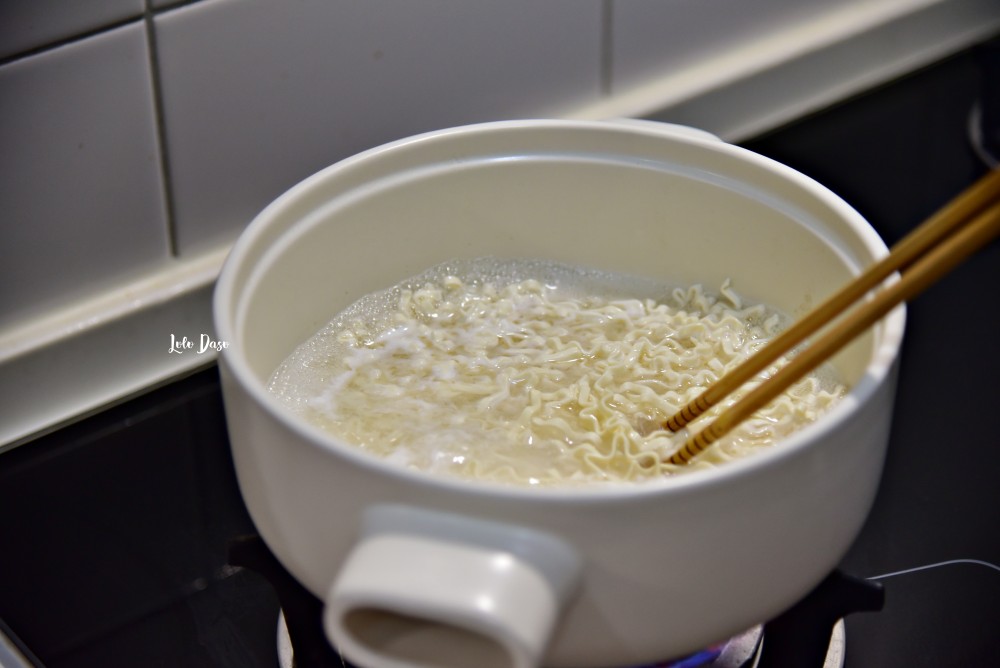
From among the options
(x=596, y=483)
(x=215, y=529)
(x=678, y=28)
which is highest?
(x=678, y=28)

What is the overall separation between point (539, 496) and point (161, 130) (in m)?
0.43

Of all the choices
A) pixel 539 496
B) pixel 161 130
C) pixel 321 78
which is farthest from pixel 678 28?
pixel 539 496

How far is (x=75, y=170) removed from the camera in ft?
2.26

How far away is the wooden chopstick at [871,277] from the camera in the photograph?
42cm

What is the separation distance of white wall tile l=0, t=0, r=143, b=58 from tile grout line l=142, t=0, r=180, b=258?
17mm

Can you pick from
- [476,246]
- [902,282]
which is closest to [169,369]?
[476,246]

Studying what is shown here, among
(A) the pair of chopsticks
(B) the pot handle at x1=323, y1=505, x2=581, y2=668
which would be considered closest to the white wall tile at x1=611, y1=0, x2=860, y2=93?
(A) the pair of chopsticks

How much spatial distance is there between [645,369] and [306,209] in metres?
0.19

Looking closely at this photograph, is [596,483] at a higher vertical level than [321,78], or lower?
lower

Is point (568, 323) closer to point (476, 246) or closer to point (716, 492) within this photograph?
point (476, 246)

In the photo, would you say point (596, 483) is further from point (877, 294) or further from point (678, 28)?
point (678, 28)

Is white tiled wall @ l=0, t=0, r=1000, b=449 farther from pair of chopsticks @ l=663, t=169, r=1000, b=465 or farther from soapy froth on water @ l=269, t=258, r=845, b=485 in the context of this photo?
pair of chopsticks @ l=663, t=169, r=1000, b=465

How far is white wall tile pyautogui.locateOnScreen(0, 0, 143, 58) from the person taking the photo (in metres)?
0.63

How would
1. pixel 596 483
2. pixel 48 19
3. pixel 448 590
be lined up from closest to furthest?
1. pixel 448 590
2. pixel 596 483
3. pixel 48 19
